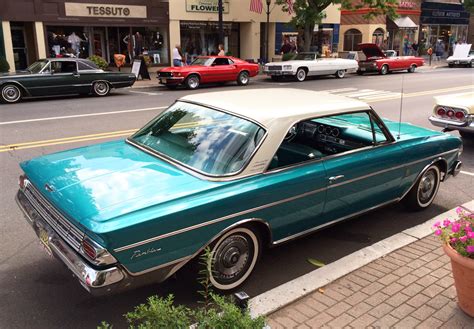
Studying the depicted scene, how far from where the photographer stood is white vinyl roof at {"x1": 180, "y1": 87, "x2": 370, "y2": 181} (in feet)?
12.5

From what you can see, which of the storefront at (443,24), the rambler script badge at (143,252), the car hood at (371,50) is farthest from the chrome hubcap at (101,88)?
the storefront at (443,24)

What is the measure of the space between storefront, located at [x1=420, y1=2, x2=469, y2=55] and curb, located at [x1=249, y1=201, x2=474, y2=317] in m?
40.7

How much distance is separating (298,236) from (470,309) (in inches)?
57.7

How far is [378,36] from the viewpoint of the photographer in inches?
1544

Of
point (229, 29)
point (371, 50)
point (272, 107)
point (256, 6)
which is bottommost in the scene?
point (272, 107)

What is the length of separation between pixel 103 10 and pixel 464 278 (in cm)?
2270

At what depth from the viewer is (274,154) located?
3.86 metres

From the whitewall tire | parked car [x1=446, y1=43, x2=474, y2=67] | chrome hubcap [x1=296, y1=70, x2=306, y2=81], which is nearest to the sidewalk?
the whitewall tire

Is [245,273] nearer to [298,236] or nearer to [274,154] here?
[298,236]

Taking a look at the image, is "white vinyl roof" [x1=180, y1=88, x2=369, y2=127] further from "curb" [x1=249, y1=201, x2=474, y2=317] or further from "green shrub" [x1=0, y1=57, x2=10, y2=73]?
"green shrub" [x1=0, y1=57, x2=10, y2=73]

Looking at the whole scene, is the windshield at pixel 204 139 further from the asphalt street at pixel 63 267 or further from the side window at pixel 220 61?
the side window at pixel 220 61

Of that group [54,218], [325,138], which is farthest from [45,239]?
[325,138]

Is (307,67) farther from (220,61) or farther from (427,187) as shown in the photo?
(427,187)

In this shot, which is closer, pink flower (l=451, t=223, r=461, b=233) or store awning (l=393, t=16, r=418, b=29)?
pink flower (l=451, t=223, r=461, b=233)
